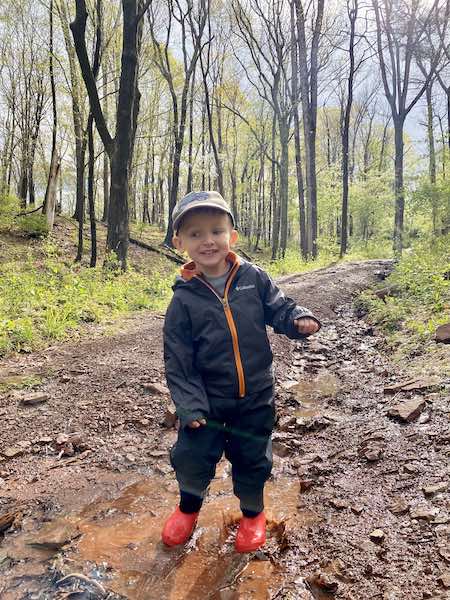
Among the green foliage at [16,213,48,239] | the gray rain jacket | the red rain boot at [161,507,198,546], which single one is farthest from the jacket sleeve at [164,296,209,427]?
the green foliage at [16,213,48,239]

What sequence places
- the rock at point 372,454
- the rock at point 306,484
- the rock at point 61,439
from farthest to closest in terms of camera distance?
the rock at point 61,439
the rock at point 372,454
the rock at point 306,484

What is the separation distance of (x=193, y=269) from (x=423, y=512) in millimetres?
1701

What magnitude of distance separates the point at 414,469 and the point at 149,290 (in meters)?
7.87

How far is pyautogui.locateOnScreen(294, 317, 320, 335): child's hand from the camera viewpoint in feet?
7.23

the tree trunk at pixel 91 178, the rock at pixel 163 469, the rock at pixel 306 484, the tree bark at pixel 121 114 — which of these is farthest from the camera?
the tree trunk at pixel 91 178

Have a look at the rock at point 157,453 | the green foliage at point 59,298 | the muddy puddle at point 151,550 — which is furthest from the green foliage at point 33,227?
the muddy puddle at point 151,550

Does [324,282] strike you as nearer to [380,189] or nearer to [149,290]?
[149,290]

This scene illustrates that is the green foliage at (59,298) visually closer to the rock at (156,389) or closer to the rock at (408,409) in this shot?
the rock at (156,389)

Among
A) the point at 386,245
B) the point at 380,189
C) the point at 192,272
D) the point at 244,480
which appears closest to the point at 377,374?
the point at 244,480

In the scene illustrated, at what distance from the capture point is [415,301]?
6668 millimetres

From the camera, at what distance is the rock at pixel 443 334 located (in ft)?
14.6

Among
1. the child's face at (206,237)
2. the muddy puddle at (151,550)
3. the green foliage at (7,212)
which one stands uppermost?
the green foliage at (7,212)

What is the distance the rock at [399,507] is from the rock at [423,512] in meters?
0.03

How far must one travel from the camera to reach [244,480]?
2.24 m
